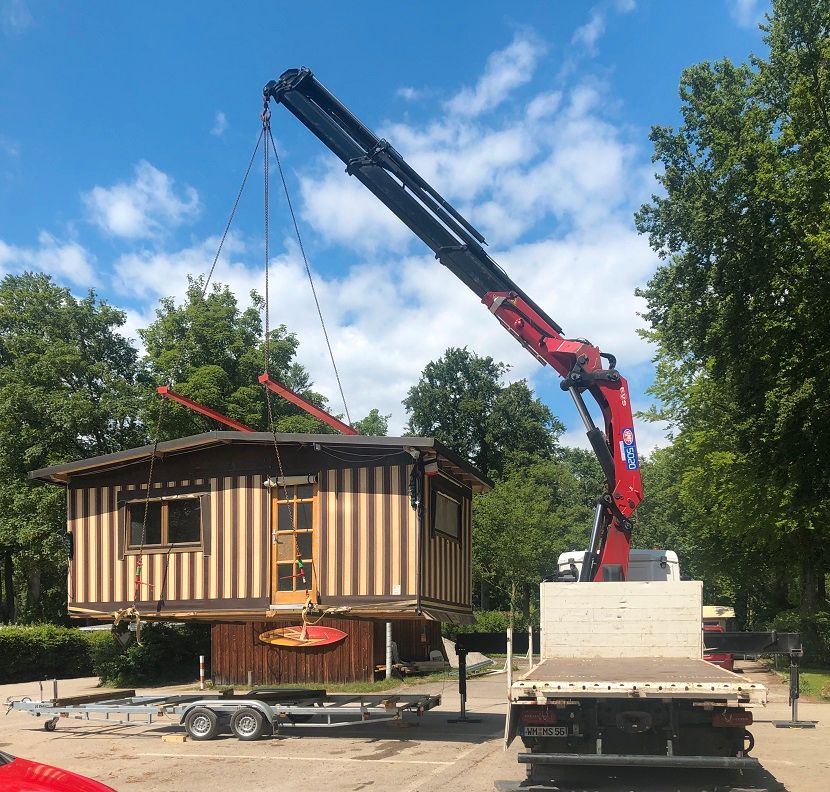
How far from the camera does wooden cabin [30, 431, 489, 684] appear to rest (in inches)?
559

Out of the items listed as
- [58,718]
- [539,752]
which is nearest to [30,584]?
[58,718]

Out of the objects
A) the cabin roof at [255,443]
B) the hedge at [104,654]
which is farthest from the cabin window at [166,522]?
the hedge at [104,654]

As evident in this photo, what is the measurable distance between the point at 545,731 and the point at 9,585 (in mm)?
43905

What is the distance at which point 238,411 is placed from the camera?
36469 millimetres

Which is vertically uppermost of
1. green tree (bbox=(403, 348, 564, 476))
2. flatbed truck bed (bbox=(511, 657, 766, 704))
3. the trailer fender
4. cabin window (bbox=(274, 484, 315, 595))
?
green tree (bbox=(403, 348, 564, 476))

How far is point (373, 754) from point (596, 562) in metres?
4.74

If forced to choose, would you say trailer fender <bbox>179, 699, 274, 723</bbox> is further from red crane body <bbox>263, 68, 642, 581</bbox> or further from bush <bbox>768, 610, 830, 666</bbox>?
bush <bbox>768, 610, 830, 666</bbox>

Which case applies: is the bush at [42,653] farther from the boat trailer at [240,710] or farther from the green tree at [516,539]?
the green tree at [516,539]

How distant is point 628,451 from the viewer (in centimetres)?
1518

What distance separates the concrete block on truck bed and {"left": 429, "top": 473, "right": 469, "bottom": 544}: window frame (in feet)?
12.5

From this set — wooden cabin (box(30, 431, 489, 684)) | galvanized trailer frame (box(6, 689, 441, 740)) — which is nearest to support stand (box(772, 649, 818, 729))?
wooden cabin (box(30, 431, 489, 684))

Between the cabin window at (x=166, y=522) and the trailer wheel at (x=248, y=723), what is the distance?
2849 mm

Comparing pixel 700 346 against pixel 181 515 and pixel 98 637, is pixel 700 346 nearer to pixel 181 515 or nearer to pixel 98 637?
pixel 181 515

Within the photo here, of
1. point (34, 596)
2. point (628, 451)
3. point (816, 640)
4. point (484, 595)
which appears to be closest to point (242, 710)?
Result: point (628, 451)
